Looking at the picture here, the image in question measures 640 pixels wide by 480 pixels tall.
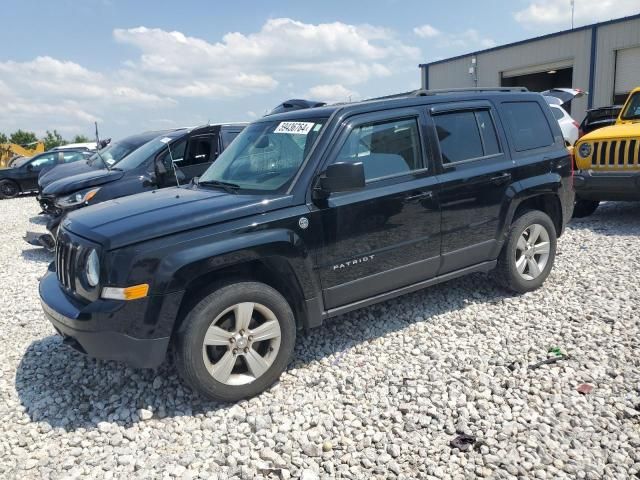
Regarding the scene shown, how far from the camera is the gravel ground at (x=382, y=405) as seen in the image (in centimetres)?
288

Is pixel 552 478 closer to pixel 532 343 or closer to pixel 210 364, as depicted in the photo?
pixel 532 343

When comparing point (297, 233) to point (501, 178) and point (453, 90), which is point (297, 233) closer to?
point (501, 178)

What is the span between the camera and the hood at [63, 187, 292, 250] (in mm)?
3258

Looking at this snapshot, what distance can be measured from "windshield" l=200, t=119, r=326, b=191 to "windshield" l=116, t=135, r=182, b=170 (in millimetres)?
4132

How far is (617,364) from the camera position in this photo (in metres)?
3.70

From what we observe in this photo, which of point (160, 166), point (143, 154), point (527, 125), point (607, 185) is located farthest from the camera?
point (143, 154)

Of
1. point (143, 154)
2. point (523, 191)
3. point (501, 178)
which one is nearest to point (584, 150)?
point (523, 191)

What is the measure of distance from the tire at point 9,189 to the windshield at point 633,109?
18199mm

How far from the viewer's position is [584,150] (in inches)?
317

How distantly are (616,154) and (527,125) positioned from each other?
3.39m

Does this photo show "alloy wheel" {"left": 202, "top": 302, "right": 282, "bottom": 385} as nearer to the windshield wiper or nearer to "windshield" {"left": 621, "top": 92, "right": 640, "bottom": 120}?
the windshield wiper

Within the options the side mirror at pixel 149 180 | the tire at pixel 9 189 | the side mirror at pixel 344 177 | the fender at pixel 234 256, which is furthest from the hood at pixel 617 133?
the tire at pixel 9 189

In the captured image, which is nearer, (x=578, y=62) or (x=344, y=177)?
(x=344, y=177)

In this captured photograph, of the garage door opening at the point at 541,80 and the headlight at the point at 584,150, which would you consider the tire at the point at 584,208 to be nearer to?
the headlight at the point at 584,150
